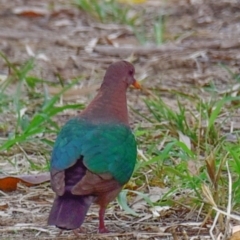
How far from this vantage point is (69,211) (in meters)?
3.51

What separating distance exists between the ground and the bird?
0.22 meters

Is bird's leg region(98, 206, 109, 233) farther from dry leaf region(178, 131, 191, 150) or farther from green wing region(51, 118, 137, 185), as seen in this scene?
dry leaf region(178, 131, 191, 150)

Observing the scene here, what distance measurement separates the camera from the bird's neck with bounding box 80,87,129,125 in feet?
13.3

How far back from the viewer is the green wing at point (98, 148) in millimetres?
3676

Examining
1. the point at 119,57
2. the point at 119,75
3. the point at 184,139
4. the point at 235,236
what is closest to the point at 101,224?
the point at 235,236

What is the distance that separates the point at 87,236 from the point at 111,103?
678 millimetres

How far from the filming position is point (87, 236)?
3.77m

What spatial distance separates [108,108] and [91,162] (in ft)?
1.73

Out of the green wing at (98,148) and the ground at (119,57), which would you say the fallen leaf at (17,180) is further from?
the green wing at (98,148)

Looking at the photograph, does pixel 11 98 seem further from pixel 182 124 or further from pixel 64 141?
pixel 64 141

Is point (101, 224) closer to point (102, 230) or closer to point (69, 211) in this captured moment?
point (102, 230)

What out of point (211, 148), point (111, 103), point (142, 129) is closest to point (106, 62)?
point (142, 129)

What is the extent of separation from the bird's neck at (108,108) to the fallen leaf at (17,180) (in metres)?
0.50

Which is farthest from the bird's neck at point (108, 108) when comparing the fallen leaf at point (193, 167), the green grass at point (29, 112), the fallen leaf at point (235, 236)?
the fallen leaf at point (235, 236)
